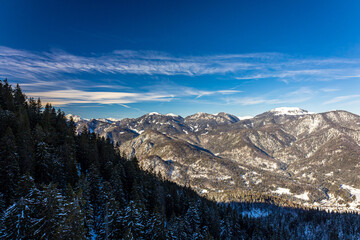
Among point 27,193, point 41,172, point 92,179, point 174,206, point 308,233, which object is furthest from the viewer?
point 308,233

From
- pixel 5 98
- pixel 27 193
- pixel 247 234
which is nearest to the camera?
pixel 27 193

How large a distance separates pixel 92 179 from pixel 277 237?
137 m

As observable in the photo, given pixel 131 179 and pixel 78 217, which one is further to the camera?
pixel 131 179

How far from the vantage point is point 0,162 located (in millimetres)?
35000

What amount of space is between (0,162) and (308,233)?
849ft

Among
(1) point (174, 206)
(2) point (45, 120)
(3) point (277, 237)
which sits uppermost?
(2) point (45, 120)

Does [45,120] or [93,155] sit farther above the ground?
[45,120]

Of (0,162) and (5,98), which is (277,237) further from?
(5,98)

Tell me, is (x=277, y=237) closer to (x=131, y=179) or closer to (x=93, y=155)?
A: (x=131, y=179)

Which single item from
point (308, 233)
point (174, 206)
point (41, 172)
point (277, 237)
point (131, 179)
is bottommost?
point (308, 233)

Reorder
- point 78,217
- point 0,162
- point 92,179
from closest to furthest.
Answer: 1. point 78,217
2. point 0,162
3. point 92,179

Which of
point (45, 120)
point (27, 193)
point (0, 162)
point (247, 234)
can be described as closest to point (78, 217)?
point (27, 193)

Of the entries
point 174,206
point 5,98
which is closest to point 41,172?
point 5,98

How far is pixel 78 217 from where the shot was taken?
76.7 ft
